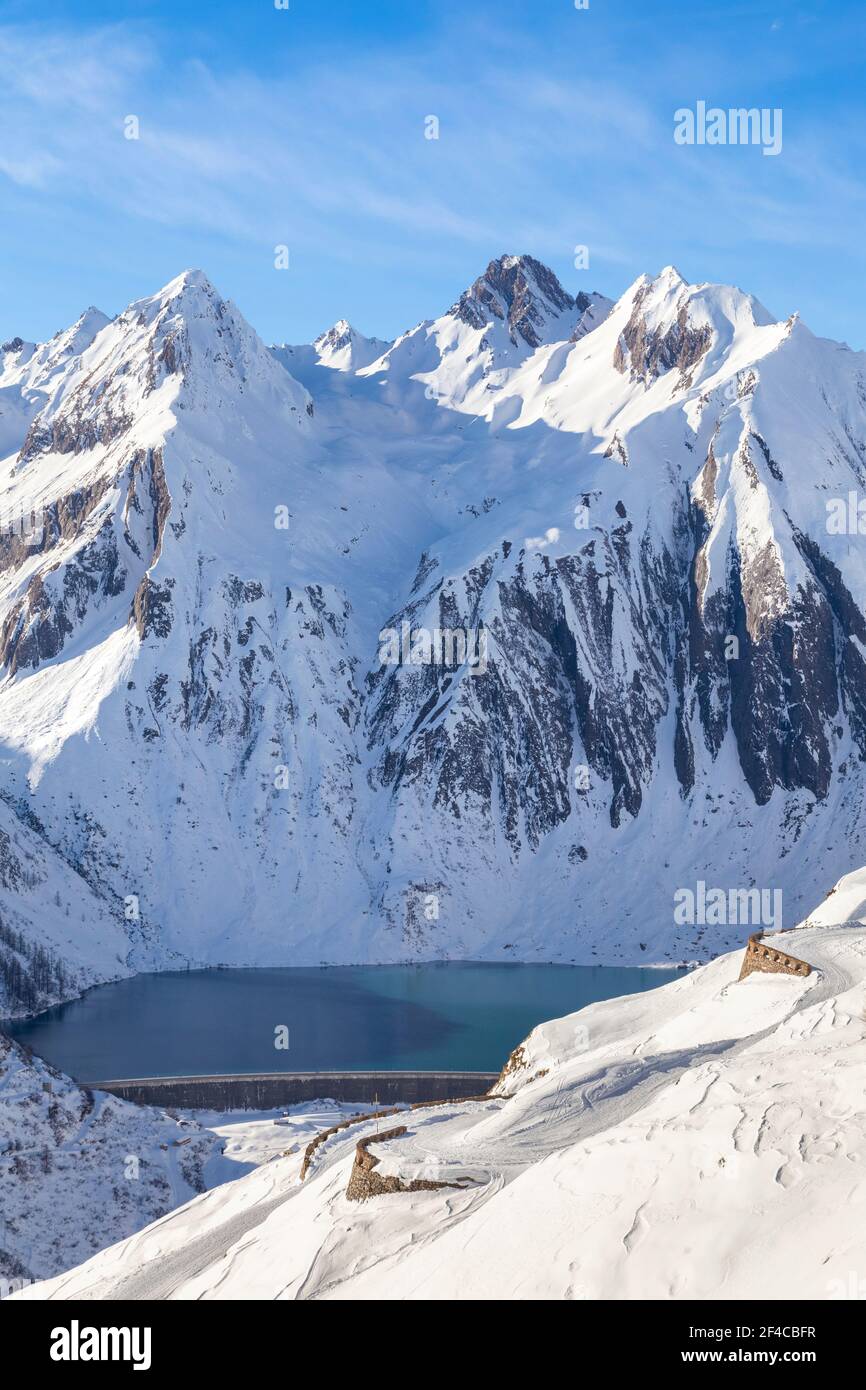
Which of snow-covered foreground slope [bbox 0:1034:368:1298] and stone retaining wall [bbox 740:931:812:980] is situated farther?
snow-covered foreground slope [bbox 0:1034:368:1298]

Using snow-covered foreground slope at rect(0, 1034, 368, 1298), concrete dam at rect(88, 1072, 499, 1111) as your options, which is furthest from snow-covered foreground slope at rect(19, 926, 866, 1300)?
concrete dam at rect(88, 1072, 499, 1111)

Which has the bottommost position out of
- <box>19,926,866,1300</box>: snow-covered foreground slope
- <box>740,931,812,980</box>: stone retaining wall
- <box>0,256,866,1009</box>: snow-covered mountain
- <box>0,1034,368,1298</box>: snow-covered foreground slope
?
<box>0,1034,368,1298</box>: snow-covered foreground slope

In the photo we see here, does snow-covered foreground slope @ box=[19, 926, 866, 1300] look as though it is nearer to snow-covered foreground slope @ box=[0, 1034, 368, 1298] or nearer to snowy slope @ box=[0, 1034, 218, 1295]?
snow-covered foreground slope @ box=[0, 1034, 368, 1298]

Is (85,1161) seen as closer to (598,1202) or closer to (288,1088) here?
(288,1088)

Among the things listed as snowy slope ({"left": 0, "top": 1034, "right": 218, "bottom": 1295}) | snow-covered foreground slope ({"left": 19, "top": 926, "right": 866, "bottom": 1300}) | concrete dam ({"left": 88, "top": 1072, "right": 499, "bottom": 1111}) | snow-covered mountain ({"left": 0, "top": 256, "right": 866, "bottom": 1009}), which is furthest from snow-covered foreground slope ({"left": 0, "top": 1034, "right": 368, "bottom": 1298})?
snow-covered mountain ({"left": 0, "top": 256, "right": 866, "bottom": 1009})

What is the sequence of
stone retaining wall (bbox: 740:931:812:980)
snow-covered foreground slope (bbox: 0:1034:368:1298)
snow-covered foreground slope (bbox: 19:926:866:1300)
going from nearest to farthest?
snow-covered foreground slope (bbox: 19:926:866:1300) → stone retaining wall (bbox: 740:931:812:980) → snow-covered foreground slope (bbox: 0:1034:368:1298)

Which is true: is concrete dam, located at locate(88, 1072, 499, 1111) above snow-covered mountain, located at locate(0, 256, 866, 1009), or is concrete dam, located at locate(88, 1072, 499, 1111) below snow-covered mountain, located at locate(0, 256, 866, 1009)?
below

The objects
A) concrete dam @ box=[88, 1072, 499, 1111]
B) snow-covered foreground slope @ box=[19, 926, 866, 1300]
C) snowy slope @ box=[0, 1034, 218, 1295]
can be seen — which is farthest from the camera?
concrete dam @ box=[88, 1072, 499, 1111]

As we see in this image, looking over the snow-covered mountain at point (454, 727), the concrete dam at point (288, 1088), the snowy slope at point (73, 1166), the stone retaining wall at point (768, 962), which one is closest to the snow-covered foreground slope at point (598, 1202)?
the stone retaining wall at point (768, 962)

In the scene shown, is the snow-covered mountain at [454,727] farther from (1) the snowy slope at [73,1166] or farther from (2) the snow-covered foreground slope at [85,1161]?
(1) the snowy slope at [73,1166]
